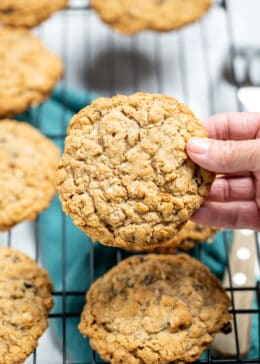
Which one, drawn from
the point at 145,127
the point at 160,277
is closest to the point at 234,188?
the point at 160,277

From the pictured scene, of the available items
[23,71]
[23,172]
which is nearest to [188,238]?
[23,172]

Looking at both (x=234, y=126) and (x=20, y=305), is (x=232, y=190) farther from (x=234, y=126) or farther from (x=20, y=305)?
(x=20, y=305)

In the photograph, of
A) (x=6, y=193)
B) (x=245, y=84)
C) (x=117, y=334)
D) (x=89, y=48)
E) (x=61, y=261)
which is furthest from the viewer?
(x=89, y=48)

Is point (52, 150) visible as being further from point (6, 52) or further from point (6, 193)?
point (6, 52)

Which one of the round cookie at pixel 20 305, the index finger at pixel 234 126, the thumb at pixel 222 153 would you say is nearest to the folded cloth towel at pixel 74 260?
the round cookie at pixel 20 305

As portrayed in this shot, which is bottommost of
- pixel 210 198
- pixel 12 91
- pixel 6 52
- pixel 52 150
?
pixel 210 198
